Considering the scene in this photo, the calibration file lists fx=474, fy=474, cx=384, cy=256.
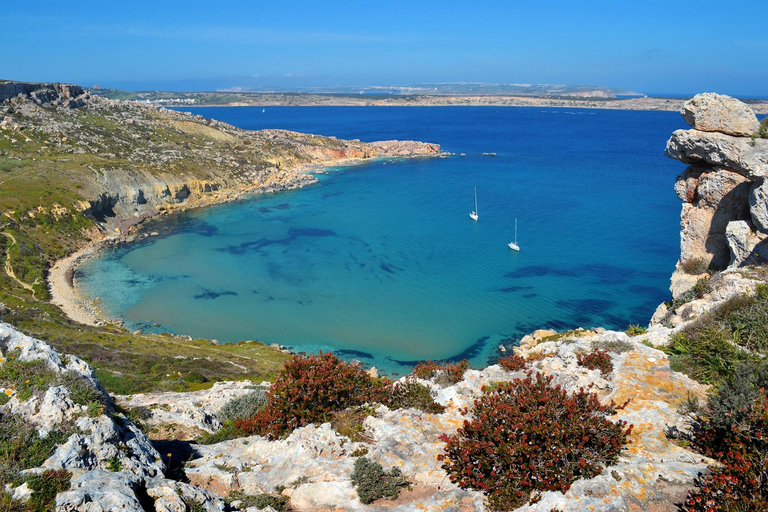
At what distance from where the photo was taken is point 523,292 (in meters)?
41.1

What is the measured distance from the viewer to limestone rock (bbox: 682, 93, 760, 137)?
2011 centimetres

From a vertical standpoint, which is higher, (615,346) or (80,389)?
(80,389)

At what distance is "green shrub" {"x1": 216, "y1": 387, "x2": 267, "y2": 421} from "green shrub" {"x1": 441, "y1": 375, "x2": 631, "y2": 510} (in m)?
6.45

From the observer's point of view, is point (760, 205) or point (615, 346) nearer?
point (615, 346)

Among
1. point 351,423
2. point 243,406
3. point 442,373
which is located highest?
point 442,373

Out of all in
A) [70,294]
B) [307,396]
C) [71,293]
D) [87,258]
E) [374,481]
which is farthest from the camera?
[87,258]

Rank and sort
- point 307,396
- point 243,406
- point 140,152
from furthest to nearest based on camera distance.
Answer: point 140,152
point 243,406
point 307,396

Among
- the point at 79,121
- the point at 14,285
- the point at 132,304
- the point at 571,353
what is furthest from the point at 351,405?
the point at 79,121

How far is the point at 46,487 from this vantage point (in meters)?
6.29

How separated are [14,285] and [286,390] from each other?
129ft

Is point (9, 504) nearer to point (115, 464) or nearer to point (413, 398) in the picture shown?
point (115, 464)

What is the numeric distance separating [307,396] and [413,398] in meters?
2.48

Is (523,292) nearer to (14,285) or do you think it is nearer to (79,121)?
(14,285)

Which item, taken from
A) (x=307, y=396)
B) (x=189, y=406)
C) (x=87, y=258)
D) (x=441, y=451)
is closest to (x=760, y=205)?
(x=441, y=451)
